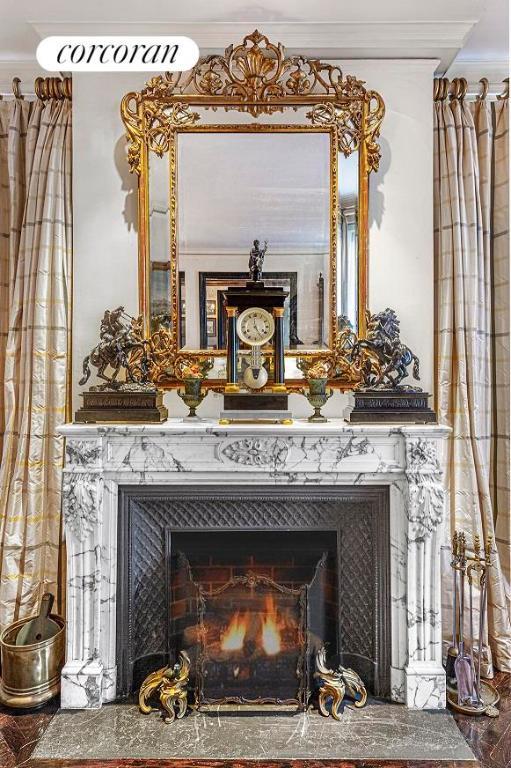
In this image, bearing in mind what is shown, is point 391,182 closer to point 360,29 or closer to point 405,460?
point 360,29

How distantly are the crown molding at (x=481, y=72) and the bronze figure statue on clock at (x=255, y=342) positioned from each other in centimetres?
139

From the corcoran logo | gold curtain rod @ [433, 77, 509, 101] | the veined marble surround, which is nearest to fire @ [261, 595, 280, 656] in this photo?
the veined marble surround

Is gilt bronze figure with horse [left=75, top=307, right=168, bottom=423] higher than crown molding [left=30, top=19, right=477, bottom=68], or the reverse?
crown molding [left=30, top=19, right=477, bottom=68]

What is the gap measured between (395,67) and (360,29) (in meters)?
0.23

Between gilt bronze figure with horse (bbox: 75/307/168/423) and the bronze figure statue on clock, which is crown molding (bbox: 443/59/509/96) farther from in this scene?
gilt bronze figure with horse (bbox: 75/307/168/423)

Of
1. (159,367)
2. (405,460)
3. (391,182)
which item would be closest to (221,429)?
(159,367)

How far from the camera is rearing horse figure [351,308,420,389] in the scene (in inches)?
82.8

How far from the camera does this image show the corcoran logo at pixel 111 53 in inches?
81.4

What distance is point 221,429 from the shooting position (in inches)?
77.7

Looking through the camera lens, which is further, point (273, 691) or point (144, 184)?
point (144, 184)

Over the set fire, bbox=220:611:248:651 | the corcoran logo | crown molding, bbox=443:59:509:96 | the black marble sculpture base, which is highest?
crown molding, bbox=443:59:509:96

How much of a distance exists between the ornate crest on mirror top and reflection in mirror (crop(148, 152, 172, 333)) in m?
0.03

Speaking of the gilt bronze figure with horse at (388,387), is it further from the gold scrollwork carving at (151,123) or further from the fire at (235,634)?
the gold scrollwork carving at (151,123)

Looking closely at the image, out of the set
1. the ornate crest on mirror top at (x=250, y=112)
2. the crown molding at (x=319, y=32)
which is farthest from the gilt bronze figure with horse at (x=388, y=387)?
the crown molding at (x=319, y=32)
